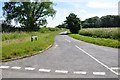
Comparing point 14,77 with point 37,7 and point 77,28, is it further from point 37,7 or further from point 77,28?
point 77,28

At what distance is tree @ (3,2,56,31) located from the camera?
231 feet

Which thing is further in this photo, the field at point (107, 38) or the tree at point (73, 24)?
the tree at point (73, 24)

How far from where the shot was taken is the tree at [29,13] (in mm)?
70500

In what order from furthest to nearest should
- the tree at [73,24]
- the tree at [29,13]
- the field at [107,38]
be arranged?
the tree at [73,24] → the tree at [29,13] → the field at [107,38]

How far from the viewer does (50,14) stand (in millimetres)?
74375

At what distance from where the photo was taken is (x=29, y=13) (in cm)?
7050

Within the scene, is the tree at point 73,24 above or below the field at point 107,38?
above

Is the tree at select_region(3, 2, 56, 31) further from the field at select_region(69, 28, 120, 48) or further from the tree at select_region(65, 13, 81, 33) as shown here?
the field at select_region(69, 28, 120, 48)

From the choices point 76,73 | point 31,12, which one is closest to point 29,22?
point 31,12

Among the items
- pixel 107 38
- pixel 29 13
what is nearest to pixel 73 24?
pixel 29 13

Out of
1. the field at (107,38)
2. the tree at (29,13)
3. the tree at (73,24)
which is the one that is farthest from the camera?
the tree at (73,24)

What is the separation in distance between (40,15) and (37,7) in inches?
100.0

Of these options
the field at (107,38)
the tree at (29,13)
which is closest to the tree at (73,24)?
the tree at (29,13)

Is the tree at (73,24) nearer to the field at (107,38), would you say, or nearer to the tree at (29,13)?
the tree at (29,13)
